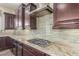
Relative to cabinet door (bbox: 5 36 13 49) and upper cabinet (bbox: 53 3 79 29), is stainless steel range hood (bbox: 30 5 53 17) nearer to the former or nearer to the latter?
upper cabinet (bbox: 53 3 79 29)

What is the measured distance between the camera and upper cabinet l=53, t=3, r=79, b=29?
124 centimetres

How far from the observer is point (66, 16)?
1.37 meters

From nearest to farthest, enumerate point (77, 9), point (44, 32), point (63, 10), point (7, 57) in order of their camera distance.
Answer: point (77, 9) < point (63, 10) < point (7, 57) < point (44, 32)

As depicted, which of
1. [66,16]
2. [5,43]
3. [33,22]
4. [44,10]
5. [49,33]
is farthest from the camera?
[33,22]

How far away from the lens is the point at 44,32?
7.65 ft

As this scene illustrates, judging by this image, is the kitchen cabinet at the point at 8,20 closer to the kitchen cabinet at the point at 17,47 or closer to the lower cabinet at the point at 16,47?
the lower cabinet at the point at 16,47

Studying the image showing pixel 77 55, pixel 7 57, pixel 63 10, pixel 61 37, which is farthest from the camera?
pixel 61 37

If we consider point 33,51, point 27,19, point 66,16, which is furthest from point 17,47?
point 66,16

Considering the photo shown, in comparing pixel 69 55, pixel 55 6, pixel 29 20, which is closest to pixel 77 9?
pixel 55 6

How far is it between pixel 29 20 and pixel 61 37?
969 mm

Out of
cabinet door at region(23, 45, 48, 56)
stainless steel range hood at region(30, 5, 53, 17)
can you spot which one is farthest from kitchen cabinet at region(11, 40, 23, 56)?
stainless steel range hood at region(30, 5, 53, 17)

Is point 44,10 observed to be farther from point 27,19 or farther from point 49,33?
point 27,19

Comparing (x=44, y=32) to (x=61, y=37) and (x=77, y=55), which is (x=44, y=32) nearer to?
(x=61, y=37)

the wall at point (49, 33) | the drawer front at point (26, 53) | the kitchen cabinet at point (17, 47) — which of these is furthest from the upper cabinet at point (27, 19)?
the drawer front at point (26, 53)
